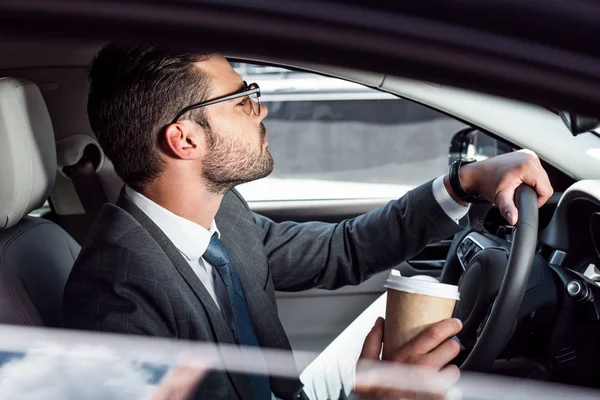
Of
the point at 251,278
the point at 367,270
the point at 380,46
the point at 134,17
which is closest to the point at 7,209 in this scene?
the point at 251,278

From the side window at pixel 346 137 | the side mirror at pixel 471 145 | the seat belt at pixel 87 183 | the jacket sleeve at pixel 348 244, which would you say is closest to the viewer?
the jacket sleeve at pixel 348 244

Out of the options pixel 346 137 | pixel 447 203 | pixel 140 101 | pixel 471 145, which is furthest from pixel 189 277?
pixel 346 137

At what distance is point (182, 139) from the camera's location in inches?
58.1

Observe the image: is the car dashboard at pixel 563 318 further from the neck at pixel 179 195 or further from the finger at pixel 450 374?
the neck at pixel 179 195

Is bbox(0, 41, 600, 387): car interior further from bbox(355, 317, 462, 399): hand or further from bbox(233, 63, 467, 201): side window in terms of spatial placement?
bbox(233, 63, 467, 201): side window

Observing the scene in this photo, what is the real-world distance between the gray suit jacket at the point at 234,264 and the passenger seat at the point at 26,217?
19cm

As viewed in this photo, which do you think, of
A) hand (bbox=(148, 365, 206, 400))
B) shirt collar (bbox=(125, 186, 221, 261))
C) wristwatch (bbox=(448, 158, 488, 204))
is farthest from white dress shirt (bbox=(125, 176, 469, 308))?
wristwatch (bbox=(448, 158, 488, 204))

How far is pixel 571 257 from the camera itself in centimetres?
167

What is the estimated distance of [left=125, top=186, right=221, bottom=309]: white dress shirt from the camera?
1467 mm

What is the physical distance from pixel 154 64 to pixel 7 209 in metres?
0.41

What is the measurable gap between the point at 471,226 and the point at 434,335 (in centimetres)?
88

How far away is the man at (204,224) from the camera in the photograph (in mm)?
1284

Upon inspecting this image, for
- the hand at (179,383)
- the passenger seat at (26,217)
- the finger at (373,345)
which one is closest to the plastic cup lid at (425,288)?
the finger at (373,345)

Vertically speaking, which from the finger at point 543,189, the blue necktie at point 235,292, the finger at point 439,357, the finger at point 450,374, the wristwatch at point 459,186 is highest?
the finger at point 543,189
